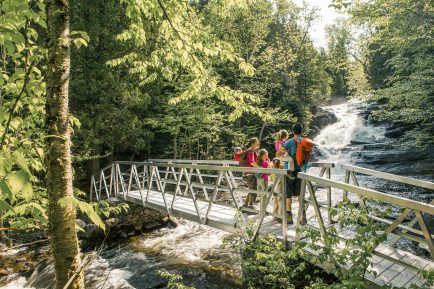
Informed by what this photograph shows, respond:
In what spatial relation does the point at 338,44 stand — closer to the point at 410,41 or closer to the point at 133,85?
the point at 410,41

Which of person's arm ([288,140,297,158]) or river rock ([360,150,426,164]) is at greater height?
person's arm ([288,140,297,158])

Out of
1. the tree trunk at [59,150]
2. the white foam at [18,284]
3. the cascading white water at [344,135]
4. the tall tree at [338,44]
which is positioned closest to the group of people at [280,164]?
the tree trunk at [59,150]

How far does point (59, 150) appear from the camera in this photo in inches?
72.7

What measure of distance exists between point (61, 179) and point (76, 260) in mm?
505

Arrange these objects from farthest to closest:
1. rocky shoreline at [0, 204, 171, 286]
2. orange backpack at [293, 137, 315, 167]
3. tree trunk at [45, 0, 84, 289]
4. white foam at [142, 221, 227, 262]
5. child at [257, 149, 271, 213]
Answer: white foam at [142, 221, 227, 262] → rocky shoreline at [0, 204, 171, 286] → child at [257, 149, 271, 213] → orange backpack at [293, 137, 315, 167] → tree trunk at [45, 0, 84, 289]

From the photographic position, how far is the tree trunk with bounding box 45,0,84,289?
182 centimetres

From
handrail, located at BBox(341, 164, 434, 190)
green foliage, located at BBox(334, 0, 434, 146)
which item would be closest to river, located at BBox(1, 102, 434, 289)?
handrail, located at BBox(341, 164, 434, 190)

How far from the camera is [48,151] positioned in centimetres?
183

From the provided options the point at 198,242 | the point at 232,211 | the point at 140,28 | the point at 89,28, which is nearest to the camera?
the point at 140,28

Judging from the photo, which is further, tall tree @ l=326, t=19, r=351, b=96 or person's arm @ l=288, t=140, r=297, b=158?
tall tree @ l=326, t=19, r=351, b=96

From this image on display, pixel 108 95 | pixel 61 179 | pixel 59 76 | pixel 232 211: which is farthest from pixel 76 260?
pixel 108 95

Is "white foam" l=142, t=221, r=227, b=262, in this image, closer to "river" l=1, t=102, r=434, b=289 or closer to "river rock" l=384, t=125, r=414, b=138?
"river" l=1, t=102, r=434, b=289

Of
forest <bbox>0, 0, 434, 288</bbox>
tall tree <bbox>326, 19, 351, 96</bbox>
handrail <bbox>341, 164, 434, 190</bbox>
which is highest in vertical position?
tall tree <bbox>326, 19, 351, 96</bbox>

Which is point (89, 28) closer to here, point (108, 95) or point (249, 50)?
point (108, 95)
